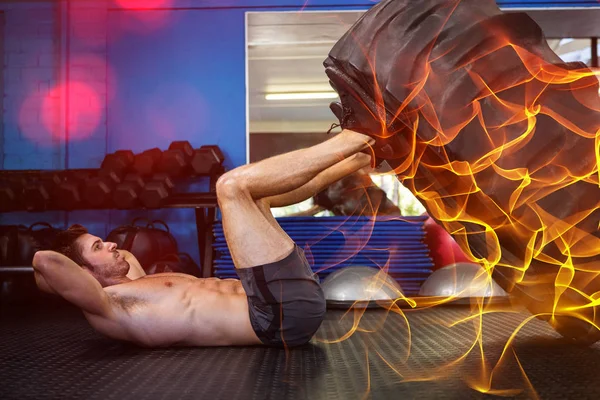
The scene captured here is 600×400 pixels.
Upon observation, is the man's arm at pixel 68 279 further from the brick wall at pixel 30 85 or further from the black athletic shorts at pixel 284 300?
the brick wall at pixel 30 85

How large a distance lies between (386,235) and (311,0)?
2441 mm

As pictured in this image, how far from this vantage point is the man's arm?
225cm

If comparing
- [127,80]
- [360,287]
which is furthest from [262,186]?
[127,80]

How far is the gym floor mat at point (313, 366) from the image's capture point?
1739mm

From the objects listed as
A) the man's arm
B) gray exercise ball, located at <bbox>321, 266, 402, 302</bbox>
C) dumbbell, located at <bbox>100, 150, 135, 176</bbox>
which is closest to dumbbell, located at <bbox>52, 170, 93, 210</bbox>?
dumbbell, located at <bbox>100, 150, 135, 176</bbox>

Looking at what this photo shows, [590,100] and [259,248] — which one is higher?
[590,100]

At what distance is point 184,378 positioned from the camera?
76.1 inches

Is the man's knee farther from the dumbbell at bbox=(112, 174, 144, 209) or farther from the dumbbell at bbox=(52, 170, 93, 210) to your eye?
the dumbbell at bbox=(52, 170, 93, 210)

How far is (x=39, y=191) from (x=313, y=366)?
11.1 ft

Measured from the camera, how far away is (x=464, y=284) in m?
3.70

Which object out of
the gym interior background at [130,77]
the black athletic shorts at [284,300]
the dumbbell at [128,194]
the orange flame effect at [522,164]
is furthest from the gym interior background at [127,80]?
the orange flame effect at [522,164]

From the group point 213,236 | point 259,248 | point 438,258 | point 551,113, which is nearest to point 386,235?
point 438,258

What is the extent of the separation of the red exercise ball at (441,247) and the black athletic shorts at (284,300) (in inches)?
89.5

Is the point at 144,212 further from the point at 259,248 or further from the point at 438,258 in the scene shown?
the point at 259,248
